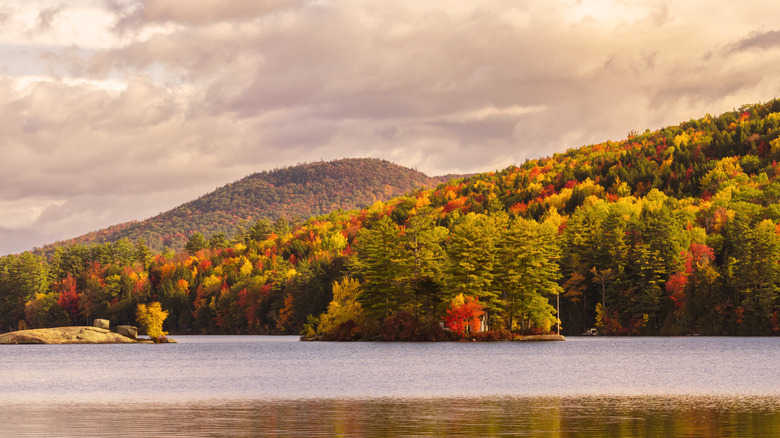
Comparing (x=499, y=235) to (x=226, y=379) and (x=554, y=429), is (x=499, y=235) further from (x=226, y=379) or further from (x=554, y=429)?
(x=554, y=429)

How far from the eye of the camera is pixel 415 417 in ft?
133

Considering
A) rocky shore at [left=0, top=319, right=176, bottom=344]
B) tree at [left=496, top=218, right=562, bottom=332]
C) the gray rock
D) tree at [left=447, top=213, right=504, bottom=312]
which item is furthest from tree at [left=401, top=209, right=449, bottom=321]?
the gray rock

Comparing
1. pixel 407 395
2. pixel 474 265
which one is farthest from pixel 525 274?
pixel 407 395

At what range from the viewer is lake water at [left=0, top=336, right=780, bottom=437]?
121 feet

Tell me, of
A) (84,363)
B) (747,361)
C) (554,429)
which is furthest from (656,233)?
(554,429)

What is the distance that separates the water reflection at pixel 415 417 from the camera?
1388 inches

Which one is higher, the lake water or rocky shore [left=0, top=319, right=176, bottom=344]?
rocky shore [left=0, top=319, right=176, bottom=344]

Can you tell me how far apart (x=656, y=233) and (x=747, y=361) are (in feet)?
261

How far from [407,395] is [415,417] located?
12482 mm

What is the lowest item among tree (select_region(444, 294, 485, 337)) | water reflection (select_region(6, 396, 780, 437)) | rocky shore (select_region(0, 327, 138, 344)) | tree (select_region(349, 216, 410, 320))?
water reflection (select_region(6, 396, 780, 437))

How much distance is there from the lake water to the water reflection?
0.07 m

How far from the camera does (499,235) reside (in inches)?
5591

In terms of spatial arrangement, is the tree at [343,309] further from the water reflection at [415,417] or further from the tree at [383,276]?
the water reflection at [415,417]

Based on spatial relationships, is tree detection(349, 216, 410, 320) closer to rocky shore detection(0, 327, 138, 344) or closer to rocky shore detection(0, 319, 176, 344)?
rocky shore detection(0, 319, 176, 344)
